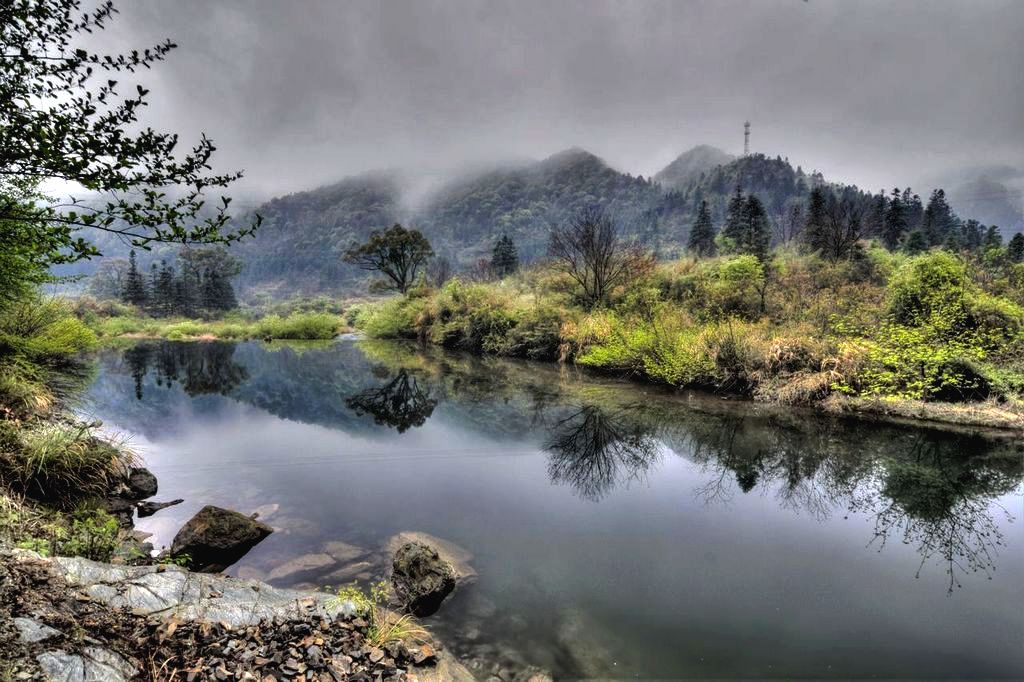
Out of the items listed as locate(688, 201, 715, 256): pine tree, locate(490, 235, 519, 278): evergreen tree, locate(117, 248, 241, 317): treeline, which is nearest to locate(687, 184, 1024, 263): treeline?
locate(688, 201, 715, 256): pine tree

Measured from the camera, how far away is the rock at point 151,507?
7.25m

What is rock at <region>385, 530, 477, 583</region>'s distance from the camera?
585 centimetres

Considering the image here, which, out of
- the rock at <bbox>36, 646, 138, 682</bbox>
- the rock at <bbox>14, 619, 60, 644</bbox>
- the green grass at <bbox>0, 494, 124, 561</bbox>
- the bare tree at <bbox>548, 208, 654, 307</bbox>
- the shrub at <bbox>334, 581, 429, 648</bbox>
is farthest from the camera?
the bare tree at <bbox>548, 208, 654, 307</bbox>

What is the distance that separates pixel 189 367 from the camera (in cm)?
2503

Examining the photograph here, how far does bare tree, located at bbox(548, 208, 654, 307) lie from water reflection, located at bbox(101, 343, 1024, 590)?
752 centimetres

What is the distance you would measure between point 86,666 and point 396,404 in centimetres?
1363

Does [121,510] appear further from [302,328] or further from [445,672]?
[302,328]

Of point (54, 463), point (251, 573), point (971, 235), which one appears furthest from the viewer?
point (971, 235)

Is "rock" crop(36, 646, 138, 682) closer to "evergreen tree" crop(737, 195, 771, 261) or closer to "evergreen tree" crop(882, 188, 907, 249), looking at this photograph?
"evergreen tree" crop(737, 195, 771, 261)

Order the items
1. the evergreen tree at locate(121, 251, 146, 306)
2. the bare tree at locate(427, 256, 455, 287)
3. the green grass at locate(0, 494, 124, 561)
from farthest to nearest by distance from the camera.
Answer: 1. the bare tree at locate(427, 256, 455, 287)
2. the evergreen tree at locate(121, 251, 146, 306)
3. the green grass at locate(0, 494, 124, 561)

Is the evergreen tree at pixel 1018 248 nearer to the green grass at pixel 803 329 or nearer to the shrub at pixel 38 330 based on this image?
Answer: the green grass at pixel 803 329

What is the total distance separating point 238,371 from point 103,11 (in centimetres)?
2310

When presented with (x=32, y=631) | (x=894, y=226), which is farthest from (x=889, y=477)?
(x=894, y=226)

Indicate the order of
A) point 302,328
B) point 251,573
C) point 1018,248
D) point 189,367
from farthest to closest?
1. point 302,328
2. point 1018,248
3. point 189,367
4. point 251,573
